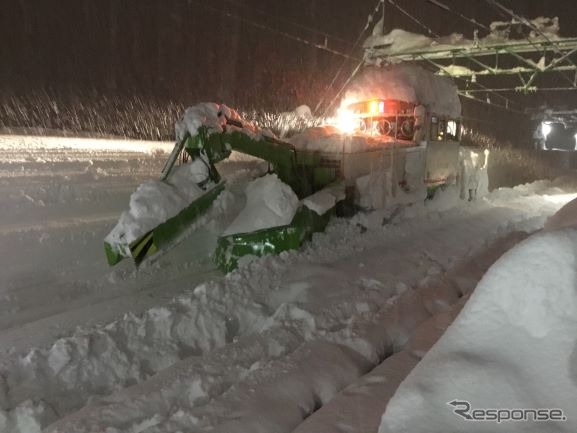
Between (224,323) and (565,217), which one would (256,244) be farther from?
(565,217)

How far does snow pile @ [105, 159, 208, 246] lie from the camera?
5652 millimetres

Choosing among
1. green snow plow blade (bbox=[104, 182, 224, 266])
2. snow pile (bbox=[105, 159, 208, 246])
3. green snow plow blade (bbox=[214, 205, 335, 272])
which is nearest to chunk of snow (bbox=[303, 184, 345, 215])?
green snow plow blade (bbox=[214, 205, 335, 272])

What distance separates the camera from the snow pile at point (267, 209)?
22.9ft

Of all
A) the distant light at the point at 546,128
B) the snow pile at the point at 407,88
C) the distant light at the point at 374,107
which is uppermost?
the snow pile at the point at 407,88

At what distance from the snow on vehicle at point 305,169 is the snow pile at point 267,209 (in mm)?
16

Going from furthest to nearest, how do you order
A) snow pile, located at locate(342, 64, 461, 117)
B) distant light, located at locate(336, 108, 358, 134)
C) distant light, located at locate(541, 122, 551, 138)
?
distant light, located at locate(541, 122, 551, 138) < distant light, located at locate(336, 108, 358, 134) < snow pile, located at locate(342, 64, 461, 117)

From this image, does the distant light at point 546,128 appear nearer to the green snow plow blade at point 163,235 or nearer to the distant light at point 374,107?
the distant light at point 374,107

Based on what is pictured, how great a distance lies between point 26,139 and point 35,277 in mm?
7501

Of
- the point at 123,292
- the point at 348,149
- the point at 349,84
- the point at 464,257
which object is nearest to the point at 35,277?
the point at 123,292

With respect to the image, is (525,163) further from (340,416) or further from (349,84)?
(340,416)

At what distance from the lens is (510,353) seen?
7.85 ft

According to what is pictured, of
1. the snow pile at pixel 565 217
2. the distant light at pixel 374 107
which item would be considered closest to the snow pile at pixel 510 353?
the snow pile at pixel 565 217

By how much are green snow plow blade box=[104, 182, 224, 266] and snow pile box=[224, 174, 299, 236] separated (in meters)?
0.58

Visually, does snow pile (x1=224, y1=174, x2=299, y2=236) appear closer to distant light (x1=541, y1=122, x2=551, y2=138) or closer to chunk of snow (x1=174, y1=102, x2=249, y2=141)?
chunk of snow (x1=174, y1=102, x2=249, y2=141)
